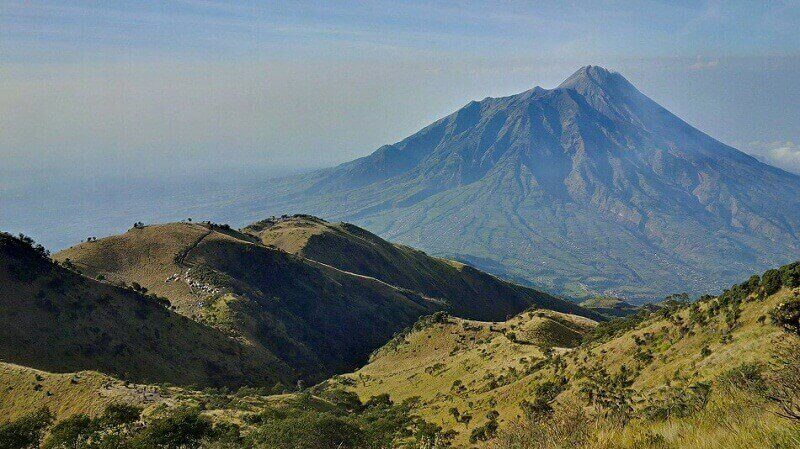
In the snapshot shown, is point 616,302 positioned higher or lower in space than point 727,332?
lower

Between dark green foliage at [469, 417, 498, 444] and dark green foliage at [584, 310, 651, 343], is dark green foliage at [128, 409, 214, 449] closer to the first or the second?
dark green foliage at [469, 417, 498, 444]

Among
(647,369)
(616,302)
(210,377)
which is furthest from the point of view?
(616,302)

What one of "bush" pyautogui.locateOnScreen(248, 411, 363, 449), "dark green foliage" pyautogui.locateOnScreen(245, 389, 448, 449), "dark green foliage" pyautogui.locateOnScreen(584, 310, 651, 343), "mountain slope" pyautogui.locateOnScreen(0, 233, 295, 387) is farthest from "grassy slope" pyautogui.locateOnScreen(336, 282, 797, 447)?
"mountain slope" pyautogui.locateOnScreen(0, 233, 295, 387)

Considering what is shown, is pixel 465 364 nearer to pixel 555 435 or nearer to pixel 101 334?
pixel 101 334

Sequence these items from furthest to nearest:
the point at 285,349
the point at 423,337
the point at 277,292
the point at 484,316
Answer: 1. the point at 484,316
2. the point at 277,292
3. the point at 285,349
4. the point at 423,337

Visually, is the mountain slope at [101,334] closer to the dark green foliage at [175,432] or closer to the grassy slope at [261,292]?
the grassy slope at [261,292]

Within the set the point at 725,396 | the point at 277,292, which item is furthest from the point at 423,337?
the point at 725,396

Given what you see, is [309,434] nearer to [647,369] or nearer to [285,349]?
[647,369]

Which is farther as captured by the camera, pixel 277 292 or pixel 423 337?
pixel 277 292
